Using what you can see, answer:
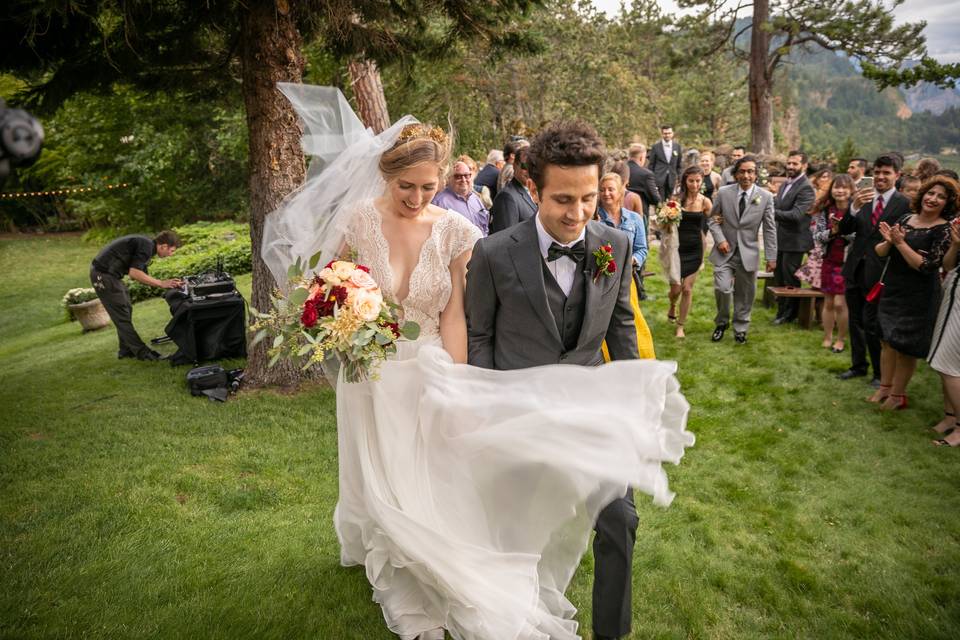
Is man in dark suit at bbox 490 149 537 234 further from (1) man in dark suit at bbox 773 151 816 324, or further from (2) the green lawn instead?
(1) man in dark suit at bbox 773 151 816 324

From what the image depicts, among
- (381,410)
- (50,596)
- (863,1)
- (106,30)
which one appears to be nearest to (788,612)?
(381,410)

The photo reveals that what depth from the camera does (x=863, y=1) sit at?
17406 millimetres

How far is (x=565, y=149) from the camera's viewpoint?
2719 millimetres

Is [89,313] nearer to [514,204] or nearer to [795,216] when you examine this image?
[514,204]

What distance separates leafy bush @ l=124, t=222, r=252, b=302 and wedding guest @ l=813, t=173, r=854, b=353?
11266 millimetres

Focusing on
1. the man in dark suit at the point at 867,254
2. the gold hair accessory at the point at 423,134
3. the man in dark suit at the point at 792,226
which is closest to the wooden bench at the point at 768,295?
the man in dark suit at the point at 792,226

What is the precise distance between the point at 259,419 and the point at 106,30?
12.9 feet

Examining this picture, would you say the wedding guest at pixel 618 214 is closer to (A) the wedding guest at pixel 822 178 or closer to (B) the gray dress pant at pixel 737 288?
(B) the gray dress pant at pixel 737 288

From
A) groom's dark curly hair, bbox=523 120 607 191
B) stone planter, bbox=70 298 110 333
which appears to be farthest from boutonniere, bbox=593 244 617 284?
stone planter, bbox=70 298 110 333

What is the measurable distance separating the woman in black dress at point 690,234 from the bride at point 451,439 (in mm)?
5705

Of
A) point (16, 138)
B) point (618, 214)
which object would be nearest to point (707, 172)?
point (618, 214)

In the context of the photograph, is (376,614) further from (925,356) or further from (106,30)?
(106,30)

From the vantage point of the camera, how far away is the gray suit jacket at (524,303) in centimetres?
297

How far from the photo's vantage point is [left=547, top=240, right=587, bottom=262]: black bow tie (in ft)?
9.75
